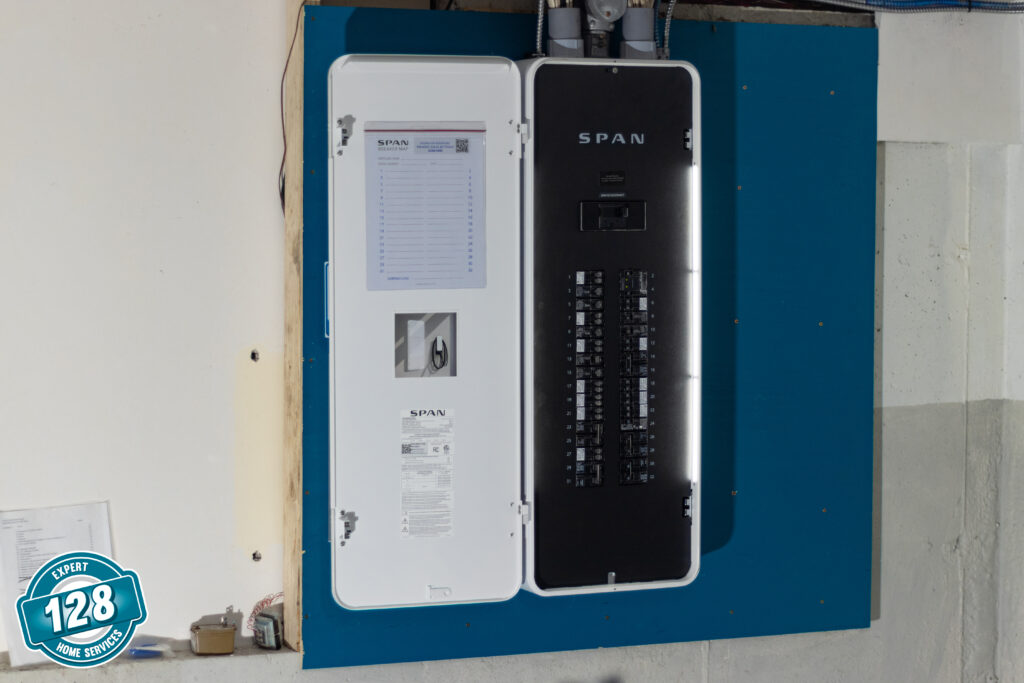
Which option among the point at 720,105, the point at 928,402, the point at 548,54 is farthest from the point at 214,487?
the point at 928,402

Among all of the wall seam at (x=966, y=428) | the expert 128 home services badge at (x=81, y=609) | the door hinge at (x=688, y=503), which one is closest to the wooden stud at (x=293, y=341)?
the expert 128 home services badge at (x=81, y=609)

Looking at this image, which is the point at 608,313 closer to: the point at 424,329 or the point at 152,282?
the point at 424,329

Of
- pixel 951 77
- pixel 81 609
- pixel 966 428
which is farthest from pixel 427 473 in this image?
pixel 951 77

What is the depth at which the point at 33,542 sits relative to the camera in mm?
2037

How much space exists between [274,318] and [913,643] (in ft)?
5.46

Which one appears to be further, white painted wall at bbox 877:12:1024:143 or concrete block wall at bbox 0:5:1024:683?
white painted wall at bbox 877:12:1024:143

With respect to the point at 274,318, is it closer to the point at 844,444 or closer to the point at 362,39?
the point at 362,39

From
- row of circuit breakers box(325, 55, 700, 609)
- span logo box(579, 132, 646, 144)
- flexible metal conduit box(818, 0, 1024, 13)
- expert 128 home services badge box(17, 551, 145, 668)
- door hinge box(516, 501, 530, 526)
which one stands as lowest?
Answer: expert 128 home services badge box(17, 551, 145, 668)

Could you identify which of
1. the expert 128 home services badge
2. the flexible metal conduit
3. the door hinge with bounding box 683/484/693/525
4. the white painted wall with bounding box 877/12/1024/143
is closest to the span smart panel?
the door hinge with bounding box 683/484/693/525

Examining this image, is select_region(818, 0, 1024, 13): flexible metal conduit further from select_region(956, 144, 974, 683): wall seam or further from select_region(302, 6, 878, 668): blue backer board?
select_region(956, 144, 974, 683): wall seam

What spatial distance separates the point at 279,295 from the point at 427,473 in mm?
573

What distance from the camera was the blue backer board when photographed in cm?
205

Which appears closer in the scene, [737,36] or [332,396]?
[332,396]

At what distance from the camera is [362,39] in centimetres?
192
